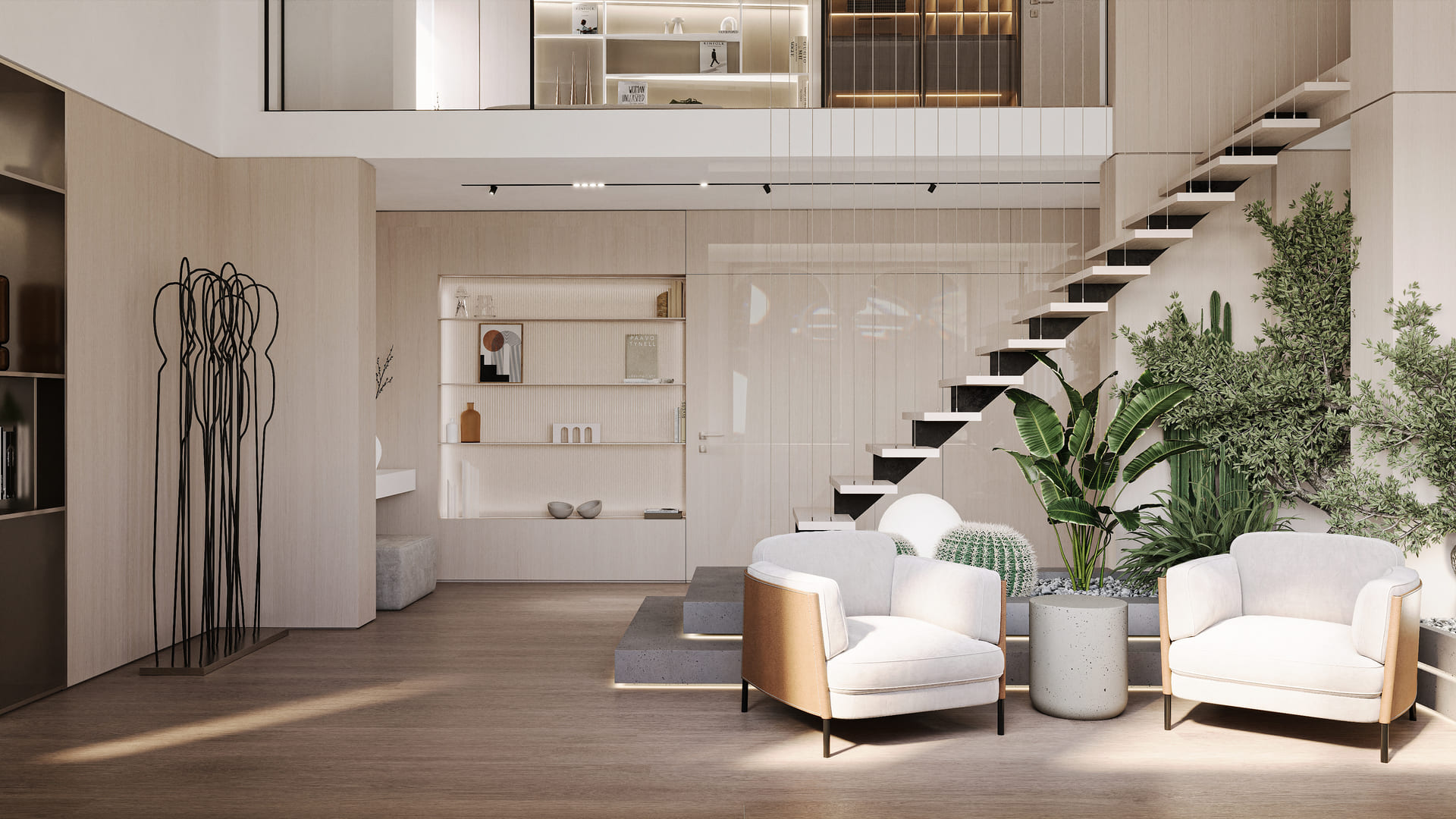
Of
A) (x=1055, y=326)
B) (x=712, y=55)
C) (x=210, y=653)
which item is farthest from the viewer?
(x=712, y=55)

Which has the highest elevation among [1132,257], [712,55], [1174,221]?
[712,55]

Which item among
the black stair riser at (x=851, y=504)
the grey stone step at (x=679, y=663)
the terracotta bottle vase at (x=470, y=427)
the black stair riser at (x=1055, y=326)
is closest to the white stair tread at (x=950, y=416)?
the black stair riser at (x=851, y=504)

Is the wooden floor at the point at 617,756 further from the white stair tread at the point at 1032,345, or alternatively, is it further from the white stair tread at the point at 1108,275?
the white stair tread at the point at 1108,275

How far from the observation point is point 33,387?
3.96 metres

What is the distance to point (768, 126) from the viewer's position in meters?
5.35

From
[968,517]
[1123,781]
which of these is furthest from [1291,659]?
[968,517]

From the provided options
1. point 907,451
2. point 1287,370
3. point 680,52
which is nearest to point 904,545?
point 907,451

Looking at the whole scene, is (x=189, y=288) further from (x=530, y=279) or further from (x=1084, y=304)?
(x=1084, y=304)

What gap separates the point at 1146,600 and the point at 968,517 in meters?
2.17

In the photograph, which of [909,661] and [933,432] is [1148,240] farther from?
[909,661]

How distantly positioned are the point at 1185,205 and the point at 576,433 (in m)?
4.18

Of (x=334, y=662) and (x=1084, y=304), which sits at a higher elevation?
(x=1084, y=304)

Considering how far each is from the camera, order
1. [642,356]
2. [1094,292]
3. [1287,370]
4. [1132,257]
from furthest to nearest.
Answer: [642,356] < [1094,292] < [1132,257] < [1287,370]

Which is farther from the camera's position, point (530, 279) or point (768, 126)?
point (530, 279)
